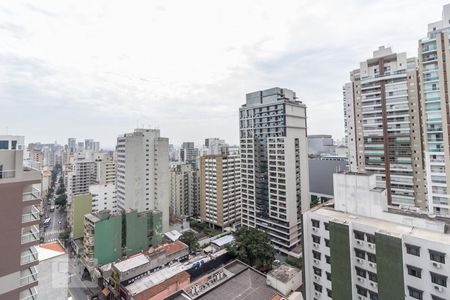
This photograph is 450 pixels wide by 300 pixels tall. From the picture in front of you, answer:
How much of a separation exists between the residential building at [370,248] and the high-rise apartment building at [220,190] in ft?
88.9

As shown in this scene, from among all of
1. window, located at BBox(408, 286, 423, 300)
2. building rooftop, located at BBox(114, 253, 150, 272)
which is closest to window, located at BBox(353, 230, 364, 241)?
window, located at BBox(408, 286, 423, 300)

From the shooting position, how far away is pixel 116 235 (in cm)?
2994

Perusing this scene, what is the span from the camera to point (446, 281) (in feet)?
35.3

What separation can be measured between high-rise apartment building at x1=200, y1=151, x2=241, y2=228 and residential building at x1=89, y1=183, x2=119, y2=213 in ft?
56.6

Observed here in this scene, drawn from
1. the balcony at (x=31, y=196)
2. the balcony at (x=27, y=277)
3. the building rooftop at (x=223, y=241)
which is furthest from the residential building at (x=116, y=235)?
the balcony at (x=31, y=196)

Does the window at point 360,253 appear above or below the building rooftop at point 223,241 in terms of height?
above

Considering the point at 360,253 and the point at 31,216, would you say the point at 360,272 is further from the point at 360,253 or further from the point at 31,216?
the point at 31,216

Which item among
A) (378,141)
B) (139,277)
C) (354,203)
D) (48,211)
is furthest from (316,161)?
(48,211)

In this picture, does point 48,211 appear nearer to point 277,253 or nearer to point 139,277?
point 139,277

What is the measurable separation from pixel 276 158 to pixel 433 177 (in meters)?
17.1

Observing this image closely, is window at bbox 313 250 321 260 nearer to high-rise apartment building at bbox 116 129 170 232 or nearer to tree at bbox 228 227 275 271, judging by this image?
tree at bbox 228 227 275 271

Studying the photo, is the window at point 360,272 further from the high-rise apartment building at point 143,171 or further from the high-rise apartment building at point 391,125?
the high-rise apartment building at point 143,171

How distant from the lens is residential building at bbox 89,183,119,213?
43125mm

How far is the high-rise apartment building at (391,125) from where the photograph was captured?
27.7 m
